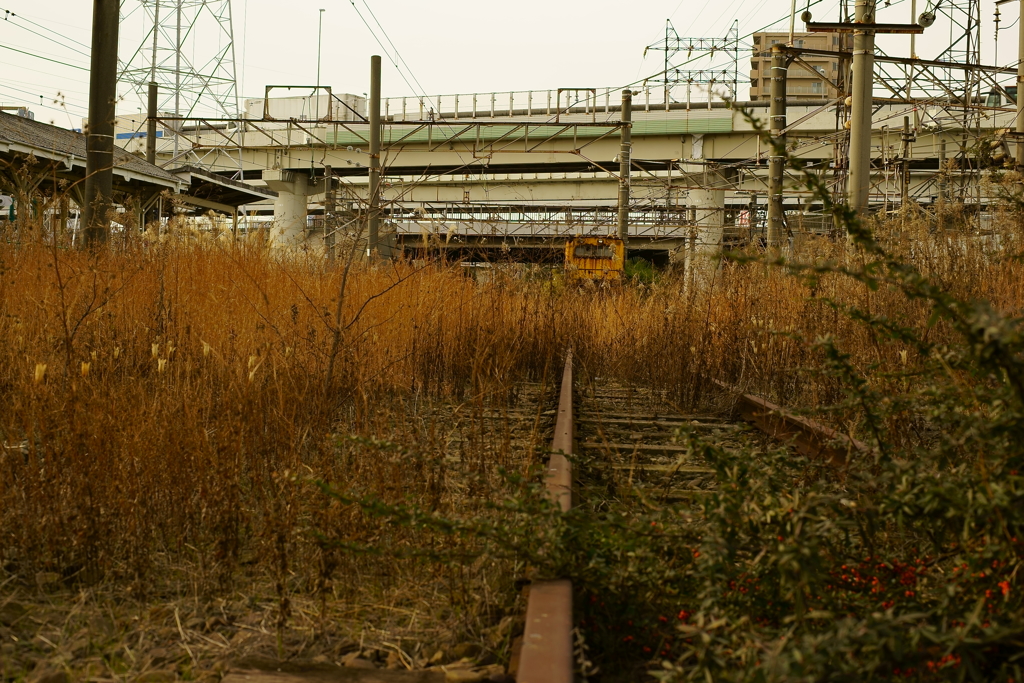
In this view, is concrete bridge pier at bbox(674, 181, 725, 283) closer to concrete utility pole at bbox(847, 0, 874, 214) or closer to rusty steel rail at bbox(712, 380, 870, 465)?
concrete utility pole at bbox(847, 0, 874, 214)

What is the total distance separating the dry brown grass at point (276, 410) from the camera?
9.37 feet

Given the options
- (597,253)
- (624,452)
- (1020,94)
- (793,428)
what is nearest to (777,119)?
(1020,94)

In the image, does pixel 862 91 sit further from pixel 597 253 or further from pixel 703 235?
pixel 597 253

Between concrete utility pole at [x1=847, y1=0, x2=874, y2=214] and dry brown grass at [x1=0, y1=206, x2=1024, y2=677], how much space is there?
2.47 metres

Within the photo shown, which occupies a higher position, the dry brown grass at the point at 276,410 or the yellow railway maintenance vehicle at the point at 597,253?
the yellow railway maintenance vehicle at the point at 597,253

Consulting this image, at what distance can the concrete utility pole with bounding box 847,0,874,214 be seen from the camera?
1019 cm

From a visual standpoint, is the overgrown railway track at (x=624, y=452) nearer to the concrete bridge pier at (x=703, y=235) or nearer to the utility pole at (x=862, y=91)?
the concrete bridge pier at (x=703, y=235)

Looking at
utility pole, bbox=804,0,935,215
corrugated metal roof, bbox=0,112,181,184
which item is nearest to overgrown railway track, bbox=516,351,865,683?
utility pole, bbox=804,0,935,215

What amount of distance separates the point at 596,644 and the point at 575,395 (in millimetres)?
5920

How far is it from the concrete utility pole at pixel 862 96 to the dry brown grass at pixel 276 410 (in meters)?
2.47

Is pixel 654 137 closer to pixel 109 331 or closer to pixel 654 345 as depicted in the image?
pixel 654 345

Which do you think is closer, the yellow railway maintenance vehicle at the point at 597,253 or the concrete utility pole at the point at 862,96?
the concrete utility pole at the point at 862,96

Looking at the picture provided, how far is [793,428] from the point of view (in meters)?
5.79

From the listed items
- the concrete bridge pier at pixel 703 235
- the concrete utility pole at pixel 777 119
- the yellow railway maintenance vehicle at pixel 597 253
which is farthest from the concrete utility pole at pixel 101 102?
the yellow railway maintenance vehicle at pixel 597 253
